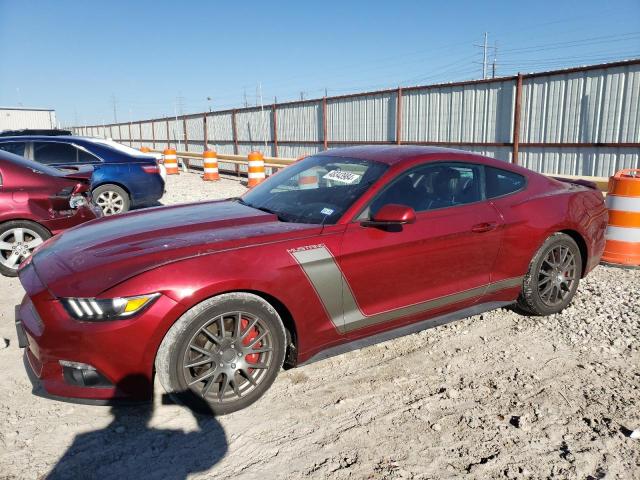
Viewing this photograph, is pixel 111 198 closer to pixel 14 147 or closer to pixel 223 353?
pixel 14 147

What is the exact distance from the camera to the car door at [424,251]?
321 centimetres

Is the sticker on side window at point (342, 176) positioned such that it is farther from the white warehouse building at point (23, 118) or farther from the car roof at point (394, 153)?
the white warehouse building at point (23, 118)

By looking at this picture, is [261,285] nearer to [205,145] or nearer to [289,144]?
[289,144]

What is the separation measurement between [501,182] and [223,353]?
265cm

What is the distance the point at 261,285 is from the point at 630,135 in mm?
10126

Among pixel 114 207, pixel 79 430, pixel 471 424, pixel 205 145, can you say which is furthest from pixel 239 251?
pixel 205 145

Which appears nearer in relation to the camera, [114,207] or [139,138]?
[114,207]

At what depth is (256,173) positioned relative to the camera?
1351cm

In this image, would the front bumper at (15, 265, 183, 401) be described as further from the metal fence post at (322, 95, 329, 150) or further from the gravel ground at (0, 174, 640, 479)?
the metal fence post at (322, 95, 329, 150)

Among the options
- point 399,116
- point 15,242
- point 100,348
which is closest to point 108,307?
point 100,348

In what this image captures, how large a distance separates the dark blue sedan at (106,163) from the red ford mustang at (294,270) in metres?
5.44

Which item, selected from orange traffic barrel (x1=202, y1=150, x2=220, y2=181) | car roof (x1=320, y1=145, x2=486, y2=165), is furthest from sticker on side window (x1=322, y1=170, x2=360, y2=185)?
orange traffic barrel (x1=202, y1=150, x2=220, y2=181)

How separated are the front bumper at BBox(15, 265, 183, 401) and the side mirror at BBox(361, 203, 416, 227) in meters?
1.37

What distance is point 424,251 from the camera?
3420 mm
